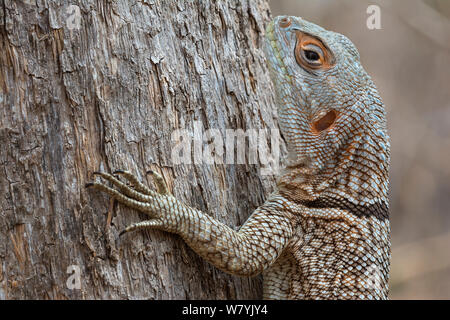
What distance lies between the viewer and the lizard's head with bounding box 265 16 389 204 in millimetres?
4047

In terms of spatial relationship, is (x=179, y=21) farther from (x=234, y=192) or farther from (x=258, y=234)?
(x=258, y=234)

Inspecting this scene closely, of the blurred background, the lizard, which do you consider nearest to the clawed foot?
the lizard

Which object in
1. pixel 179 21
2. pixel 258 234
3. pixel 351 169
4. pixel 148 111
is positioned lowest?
pixel 258 234

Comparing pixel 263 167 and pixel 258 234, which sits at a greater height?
pixel 263 167

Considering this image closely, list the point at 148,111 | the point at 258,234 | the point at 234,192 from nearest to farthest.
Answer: the point at 148,111
the point at 258,234
the point at 234,192

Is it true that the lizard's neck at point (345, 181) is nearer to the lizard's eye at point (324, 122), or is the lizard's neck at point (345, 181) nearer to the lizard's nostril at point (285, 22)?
the lizard's eye at point (324, 122)

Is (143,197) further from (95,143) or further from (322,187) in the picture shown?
(322,187)

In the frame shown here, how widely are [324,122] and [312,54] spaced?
2.06 feet

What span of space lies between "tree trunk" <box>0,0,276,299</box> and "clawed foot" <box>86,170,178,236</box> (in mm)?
74

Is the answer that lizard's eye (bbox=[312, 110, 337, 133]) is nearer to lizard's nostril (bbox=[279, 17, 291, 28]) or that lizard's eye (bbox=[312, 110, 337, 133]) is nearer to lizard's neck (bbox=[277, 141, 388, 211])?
lizard's neck (bbox=[277, 141, 388, 211])

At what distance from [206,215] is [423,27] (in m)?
9.73

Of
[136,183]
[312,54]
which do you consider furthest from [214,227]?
[312,54]

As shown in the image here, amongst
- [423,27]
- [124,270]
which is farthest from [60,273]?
[423,27]

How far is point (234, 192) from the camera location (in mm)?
4016
